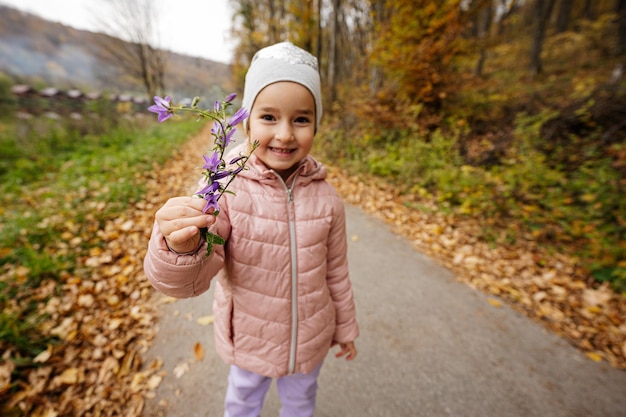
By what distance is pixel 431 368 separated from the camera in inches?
81.4

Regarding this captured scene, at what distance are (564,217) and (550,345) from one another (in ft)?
7.33

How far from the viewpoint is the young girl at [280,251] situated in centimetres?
104

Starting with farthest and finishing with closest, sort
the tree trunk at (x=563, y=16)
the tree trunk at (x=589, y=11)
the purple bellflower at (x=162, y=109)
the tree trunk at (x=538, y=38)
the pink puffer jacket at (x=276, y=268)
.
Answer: the tree trunk at (x=589, y=11), the tree trunk at (x=563, y=16), the tree trunk at (x=538, y=38), the pink puffer jacket at (x=276, y=268), the purple bellflower at (x=162, y=109)

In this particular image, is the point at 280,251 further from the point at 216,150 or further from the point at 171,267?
the point at 216,150

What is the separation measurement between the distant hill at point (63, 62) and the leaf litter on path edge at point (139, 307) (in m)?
29.1

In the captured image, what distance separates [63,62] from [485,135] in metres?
52.4

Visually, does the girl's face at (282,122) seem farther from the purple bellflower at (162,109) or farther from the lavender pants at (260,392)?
the lavender pants at (260,392)

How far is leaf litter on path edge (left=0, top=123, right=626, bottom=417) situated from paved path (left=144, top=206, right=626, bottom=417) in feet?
0.49

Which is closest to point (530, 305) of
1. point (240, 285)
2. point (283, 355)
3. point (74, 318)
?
point (283, 355)

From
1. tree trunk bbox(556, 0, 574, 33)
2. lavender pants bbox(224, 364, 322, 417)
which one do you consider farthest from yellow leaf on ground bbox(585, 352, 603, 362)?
tree trunk bbox(556, 0, 574, 33)

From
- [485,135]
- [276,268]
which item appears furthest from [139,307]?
[485,135]

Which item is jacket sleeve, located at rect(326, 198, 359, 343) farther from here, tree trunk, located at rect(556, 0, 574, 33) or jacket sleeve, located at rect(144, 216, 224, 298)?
tree trunk, located at rect(556, 0, 574, 33)

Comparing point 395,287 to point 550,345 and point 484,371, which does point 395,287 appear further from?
point 550,345

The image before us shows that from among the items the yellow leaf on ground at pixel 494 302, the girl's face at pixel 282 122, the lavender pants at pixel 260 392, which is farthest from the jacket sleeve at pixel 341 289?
the yellow leaf on ground at pixel 494 302
